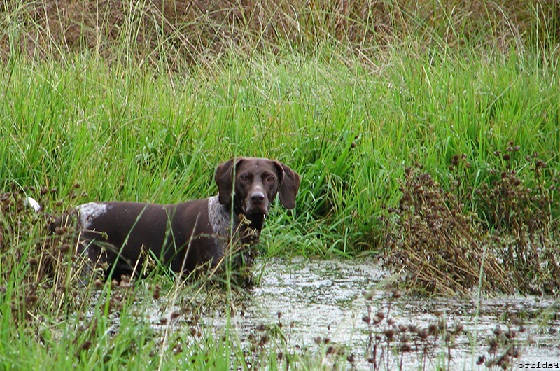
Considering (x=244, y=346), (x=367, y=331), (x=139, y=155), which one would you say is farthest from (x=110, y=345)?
(x=139, y=155)

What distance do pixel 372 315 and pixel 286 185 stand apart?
153cm

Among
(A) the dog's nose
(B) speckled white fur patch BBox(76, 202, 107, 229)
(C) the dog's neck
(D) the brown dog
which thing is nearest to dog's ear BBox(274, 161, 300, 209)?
(D) the brown dog

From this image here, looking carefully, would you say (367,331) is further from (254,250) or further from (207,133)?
(207,133)

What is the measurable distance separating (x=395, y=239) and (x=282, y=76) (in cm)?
331

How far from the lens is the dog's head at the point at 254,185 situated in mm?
6770

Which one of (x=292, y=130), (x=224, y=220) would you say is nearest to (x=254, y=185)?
(x=224, y=220)

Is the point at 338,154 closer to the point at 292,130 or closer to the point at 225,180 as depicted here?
the point at 292,130

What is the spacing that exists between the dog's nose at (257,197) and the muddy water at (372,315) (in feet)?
1.63

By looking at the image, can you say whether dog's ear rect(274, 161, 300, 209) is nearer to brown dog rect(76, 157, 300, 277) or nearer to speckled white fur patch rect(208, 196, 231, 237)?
brown dog rect(76, 157, 300, 277)

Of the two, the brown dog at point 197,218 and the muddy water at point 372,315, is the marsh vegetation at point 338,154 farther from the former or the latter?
the brown dog at point 197,218

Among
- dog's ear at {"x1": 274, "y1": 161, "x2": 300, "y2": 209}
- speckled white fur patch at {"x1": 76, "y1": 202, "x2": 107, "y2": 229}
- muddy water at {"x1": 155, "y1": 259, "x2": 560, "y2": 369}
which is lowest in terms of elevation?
muddy water at {"x1": 155, "y1": 259, "x2": 560, "y2": 369}

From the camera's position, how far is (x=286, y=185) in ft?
23.3

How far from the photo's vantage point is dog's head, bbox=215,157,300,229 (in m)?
6.77

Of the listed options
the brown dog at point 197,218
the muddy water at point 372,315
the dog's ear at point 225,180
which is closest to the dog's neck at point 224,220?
the brown dog at point 197,218
